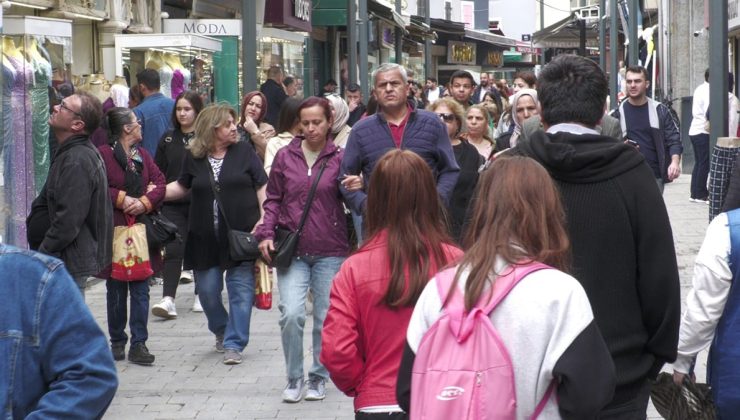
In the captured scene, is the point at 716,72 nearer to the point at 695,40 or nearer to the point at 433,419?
the point at 433,419

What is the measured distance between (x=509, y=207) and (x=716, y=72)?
21.6 feet

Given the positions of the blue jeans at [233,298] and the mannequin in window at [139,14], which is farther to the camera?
the mannequin in window at [139,14]

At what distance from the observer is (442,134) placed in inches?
287

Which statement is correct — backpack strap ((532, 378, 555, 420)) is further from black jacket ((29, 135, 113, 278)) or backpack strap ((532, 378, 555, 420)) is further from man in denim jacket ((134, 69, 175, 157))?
man in denim jacket ((134, 69, 175, 157))

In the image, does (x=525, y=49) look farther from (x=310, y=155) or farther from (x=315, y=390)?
(x=315, y=390)

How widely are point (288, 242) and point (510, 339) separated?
4229 millimetres

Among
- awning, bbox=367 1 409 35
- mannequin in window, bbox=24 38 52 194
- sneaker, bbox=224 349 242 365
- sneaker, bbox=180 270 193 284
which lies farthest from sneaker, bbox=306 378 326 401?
awning, bbox=367 1 409 35

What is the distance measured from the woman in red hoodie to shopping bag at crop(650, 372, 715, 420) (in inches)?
33.8

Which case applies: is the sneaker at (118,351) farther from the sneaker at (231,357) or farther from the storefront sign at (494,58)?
the storefront sign at (494,58)

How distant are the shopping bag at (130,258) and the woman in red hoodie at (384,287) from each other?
4.27 meters

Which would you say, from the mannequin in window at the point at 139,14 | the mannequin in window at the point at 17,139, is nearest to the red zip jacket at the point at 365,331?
the mannequin in window at the point at 17,139

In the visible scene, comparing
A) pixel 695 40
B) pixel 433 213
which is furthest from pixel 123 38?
pixel 695 40

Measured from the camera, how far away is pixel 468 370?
10.1ft

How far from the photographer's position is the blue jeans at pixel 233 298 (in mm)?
8531
